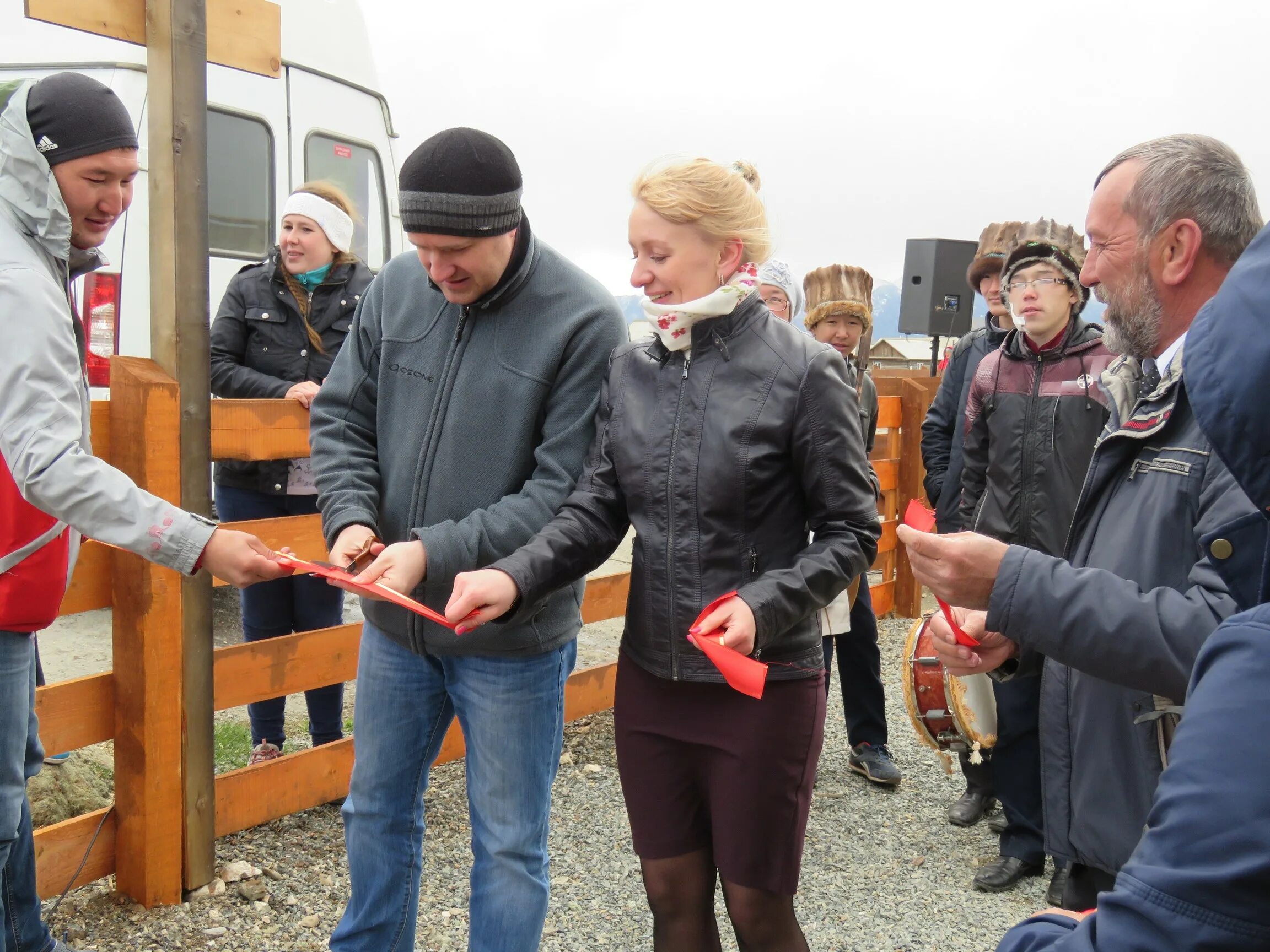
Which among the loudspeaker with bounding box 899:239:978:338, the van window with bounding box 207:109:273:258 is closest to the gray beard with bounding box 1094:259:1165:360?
the van window with bounding box 207:109:273:258

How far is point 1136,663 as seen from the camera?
1.59m

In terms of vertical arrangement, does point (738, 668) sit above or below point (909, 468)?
above

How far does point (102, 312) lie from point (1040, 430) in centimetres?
516

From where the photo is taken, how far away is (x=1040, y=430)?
13.0 ft

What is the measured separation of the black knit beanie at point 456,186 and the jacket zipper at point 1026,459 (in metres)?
2.48

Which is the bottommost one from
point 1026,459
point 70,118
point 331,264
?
point 1026,459

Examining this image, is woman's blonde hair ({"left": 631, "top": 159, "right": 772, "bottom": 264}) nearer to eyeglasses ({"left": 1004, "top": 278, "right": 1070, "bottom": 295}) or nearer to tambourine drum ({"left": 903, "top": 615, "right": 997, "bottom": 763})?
tambourine drum ({"left": 903, "top": 615, "right": 997, "bottom": 763})

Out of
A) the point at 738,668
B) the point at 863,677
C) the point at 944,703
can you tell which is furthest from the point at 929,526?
the point at 863,677

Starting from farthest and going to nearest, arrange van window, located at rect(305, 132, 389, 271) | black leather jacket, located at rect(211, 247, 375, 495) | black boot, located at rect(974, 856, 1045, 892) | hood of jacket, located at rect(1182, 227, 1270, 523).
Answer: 1. van window, located at rect(305, 132, 389, 271)
2. black leather jacket, located at rect(211, 247, 375, 495)
3. black boot, located at rect(974, 856, 1045, 892)
4. hood of jacket, located at rect(1182, 227, 1270, 523)

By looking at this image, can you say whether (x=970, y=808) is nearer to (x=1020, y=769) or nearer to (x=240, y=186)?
(x=1020, y=769)

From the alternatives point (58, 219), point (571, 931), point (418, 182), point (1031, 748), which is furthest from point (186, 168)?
point (1031, 748)

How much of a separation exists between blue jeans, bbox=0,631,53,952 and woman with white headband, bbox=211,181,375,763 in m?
1.41

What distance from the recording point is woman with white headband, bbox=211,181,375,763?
4184 millimetres

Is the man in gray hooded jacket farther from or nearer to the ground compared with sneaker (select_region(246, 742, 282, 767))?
farther from the ground
